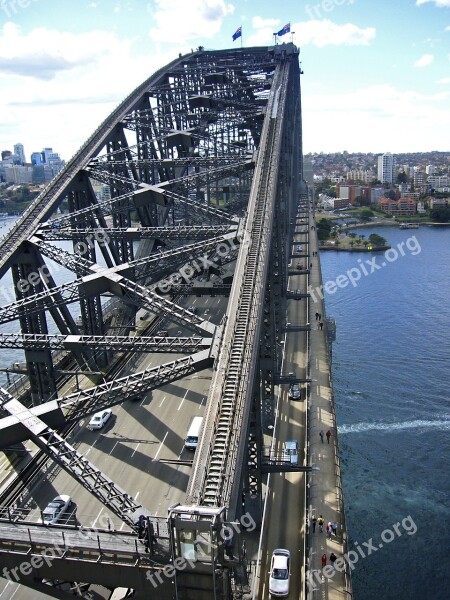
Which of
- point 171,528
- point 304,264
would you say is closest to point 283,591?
point 171,528

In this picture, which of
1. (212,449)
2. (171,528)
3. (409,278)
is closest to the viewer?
(171,528)

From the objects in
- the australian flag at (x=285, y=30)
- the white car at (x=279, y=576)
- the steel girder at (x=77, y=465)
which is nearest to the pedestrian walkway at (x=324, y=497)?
the white car at (x=279, y=576)

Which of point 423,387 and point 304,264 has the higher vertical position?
point 304,264

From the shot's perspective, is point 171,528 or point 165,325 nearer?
point 171,528

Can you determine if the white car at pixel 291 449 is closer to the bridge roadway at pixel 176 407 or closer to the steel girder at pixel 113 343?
the bridge roadway at pixel 176 407

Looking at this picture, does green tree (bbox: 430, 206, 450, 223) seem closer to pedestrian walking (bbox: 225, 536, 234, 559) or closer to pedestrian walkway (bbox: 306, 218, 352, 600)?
pedestrian walkway (bbox: 306, 218, 352, 600)

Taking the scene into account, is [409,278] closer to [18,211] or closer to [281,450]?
[281,450]
